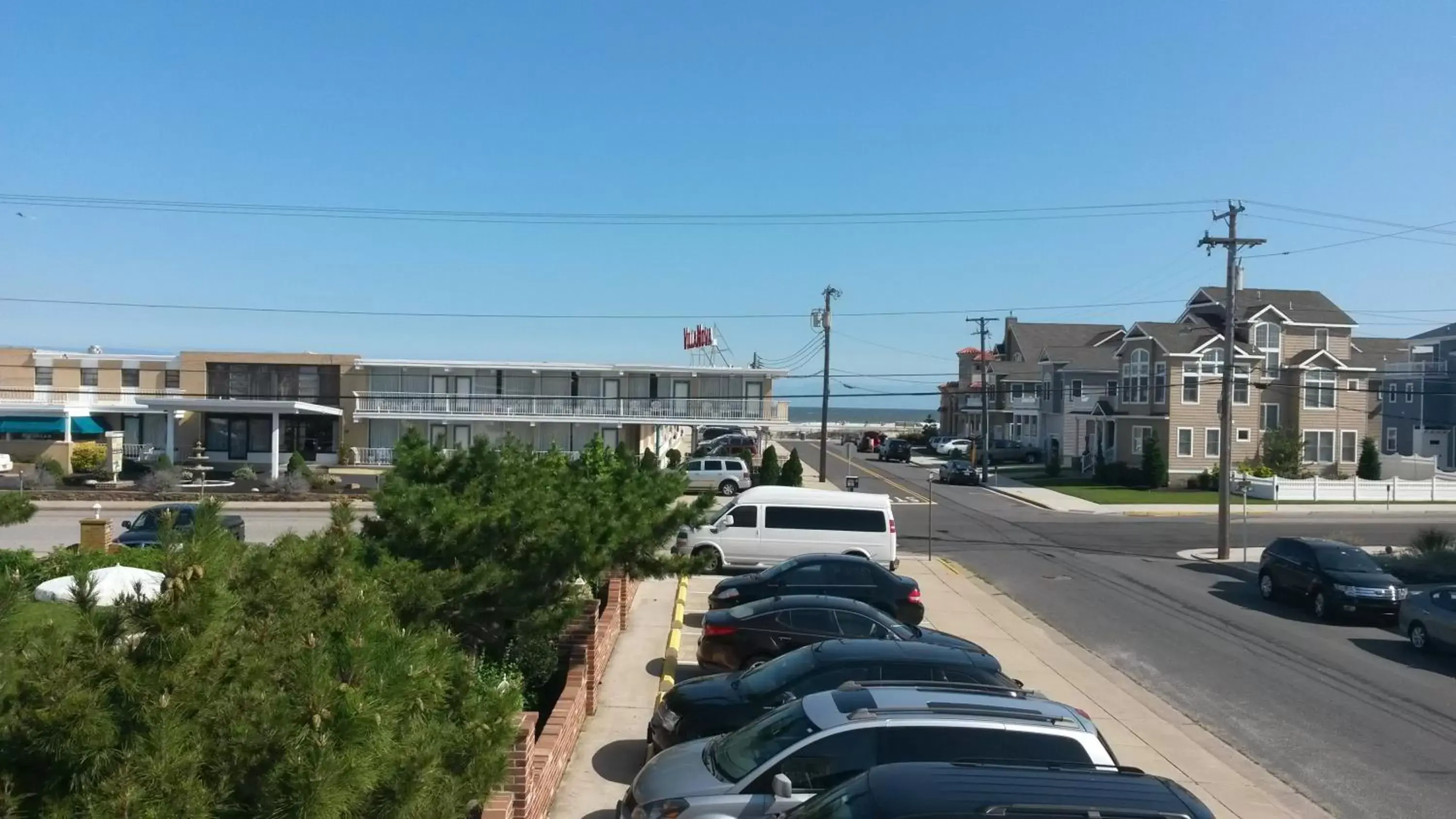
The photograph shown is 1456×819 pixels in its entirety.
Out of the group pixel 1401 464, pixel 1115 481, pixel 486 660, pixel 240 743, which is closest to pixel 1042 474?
pixel 1115 481

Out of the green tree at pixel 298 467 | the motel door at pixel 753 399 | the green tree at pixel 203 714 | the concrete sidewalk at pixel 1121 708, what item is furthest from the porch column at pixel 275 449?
the green tree at pixel 203 714

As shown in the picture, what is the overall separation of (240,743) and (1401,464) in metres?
62.5

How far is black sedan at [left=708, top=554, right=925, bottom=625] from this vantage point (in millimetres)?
18359

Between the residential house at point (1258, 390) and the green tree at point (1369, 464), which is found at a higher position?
the residential house at point (1258, 390)

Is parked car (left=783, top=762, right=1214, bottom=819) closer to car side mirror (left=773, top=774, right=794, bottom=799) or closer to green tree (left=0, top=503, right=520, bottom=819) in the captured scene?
car side mirror (left=773, top=774, right=794, bottom=799)

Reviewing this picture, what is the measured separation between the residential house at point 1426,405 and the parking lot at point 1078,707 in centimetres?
4752

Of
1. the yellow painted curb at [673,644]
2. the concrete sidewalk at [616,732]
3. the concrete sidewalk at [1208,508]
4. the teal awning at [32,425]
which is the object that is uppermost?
the teal awning at [32,425]

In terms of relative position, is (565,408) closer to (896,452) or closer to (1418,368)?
(896,452)

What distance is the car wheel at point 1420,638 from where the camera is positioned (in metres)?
19.2

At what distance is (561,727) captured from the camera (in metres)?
10.1

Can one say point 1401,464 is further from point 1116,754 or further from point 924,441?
point 1116,754

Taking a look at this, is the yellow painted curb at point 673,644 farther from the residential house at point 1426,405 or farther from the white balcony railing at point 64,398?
the residential house at point 1426,405

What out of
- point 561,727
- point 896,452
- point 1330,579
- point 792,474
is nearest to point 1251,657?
point 1330,579

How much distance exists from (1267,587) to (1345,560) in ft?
7.20
